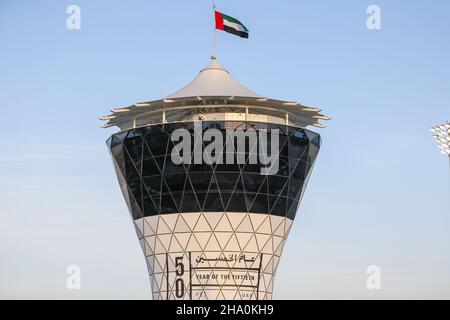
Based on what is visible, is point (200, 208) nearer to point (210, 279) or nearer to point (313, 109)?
point (210, 279)

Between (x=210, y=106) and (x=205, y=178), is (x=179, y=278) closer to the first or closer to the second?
(x=205, y=178)

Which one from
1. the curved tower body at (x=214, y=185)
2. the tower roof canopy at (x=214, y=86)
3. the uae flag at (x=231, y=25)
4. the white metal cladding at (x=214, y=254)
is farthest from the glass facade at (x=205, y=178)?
the uae flag at (x=231, y=25)

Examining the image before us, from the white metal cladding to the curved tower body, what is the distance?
0.36 feet

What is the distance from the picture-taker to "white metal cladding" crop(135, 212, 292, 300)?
122 metres

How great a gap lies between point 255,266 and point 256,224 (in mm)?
4677

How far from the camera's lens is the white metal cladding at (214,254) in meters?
122

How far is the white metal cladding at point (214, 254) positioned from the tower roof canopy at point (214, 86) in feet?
43.7

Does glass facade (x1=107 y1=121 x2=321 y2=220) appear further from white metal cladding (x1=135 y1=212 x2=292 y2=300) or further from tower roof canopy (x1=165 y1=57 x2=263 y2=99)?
tower roof canopy (x1=165 y1=57 x2=263 y2=99)

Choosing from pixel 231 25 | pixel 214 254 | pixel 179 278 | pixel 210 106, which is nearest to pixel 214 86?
pixel 210 106

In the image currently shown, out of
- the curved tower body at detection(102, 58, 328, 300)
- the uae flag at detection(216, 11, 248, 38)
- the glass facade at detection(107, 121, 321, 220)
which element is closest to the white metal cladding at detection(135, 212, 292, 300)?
the curved tower body at detection(102, 58, 328, 300)

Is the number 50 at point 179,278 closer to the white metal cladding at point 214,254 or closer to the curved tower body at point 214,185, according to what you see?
the white metal cladding at point 214,254

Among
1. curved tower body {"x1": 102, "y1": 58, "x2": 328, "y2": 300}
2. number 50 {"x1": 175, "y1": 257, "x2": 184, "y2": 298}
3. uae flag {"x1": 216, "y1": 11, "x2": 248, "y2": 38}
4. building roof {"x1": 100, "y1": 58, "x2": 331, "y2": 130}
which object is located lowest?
→ number 50 {"x1": 175, "y1": 257, "x2": 184, "y2": 298}

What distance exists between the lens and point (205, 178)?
121812mm
